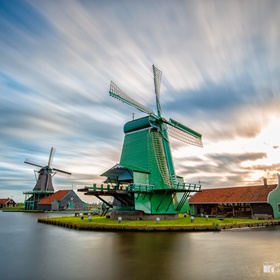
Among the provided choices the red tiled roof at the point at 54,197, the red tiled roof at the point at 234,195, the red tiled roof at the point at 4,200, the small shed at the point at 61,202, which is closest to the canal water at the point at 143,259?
the red tiled roof at the point at 234,195

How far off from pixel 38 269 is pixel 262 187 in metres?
29.3

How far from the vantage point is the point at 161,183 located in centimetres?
2672

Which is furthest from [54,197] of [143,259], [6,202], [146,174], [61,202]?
[143,259]

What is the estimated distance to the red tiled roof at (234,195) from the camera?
3006cm

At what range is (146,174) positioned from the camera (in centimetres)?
2697

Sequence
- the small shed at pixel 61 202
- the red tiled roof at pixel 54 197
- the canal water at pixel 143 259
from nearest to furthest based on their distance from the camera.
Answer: the canal water at pixel 143 259, the small shed at pixel 61 202, the red tiled roof at pixel 54 197

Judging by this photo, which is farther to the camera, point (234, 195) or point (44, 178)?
point (44, 178)

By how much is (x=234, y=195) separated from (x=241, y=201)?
91.5 inches

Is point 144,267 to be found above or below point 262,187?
below

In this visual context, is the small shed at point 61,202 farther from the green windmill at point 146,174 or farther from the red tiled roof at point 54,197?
the green windmill at point 146,174

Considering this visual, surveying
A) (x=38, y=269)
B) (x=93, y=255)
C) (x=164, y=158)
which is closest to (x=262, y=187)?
(x=164, y=158)

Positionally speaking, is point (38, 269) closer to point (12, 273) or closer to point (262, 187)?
point (12, 273)

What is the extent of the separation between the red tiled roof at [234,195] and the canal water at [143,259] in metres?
14.7

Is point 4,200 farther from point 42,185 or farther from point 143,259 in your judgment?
point 143,259
